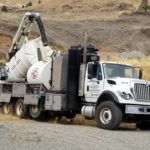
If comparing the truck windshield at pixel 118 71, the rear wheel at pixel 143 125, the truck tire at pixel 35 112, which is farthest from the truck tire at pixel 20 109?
the rear wheel at pixel 143 125

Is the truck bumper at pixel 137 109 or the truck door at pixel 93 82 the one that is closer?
the truck bumper at pixel 137 109

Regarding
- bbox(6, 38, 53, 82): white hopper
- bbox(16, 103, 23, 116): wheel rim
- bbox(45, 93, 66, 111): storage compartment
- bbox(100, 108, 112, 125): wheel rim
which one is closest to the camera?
bbox(100, 108, 112, 125): wheel rim

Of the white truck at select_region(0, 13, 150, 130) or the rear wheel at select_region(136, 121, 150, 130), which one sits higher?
the white truck at select_region(0, 13, 150, 130)

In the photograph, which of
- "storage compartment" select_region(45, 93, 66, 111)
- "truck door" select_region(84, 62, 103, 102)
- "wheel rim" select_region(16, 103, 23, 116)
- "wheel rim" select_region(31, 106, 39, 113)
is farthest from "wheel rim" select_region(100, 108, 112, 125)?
"wheel rim" select_region(16, 103, 23, 116)

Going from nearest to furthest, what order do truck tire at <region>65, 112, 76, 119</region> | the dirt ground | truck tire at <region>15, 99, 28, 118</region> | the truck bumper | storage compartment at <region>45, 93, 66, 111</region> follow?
the truck bumper < storage compartment at <region>45, 93, 66, 111</region> < truck tire at <region>65, 112, 76, 119</region> < truck tire at <region>15, 99, 28, 118</region> < the dirt ground

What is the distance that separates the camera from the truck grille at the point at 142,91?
69.3ft

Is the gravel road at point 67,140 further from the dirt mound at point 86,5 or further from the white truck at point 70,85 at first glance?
the dirt mound at point 86,5

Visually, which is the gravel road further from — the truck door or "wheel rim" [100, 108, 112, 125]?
the truck door

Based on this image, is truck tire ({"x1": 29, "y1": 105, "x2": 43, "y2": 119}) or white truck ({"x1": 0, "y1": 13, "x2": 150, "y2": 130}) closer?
white truck ({"x1": 0, "y1": 13, "x2": 150, "y2": 130})

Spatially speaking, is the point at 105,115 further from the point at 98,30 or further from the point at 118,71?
the point at 98,30

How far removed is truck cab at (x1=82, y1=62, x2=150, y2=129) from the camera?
Result: 68.1 ft

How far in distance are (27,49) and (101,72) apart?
17.8ft

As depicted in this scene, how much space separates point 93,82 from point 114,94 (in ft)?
5.32

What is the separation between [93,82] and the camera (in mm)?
22328
